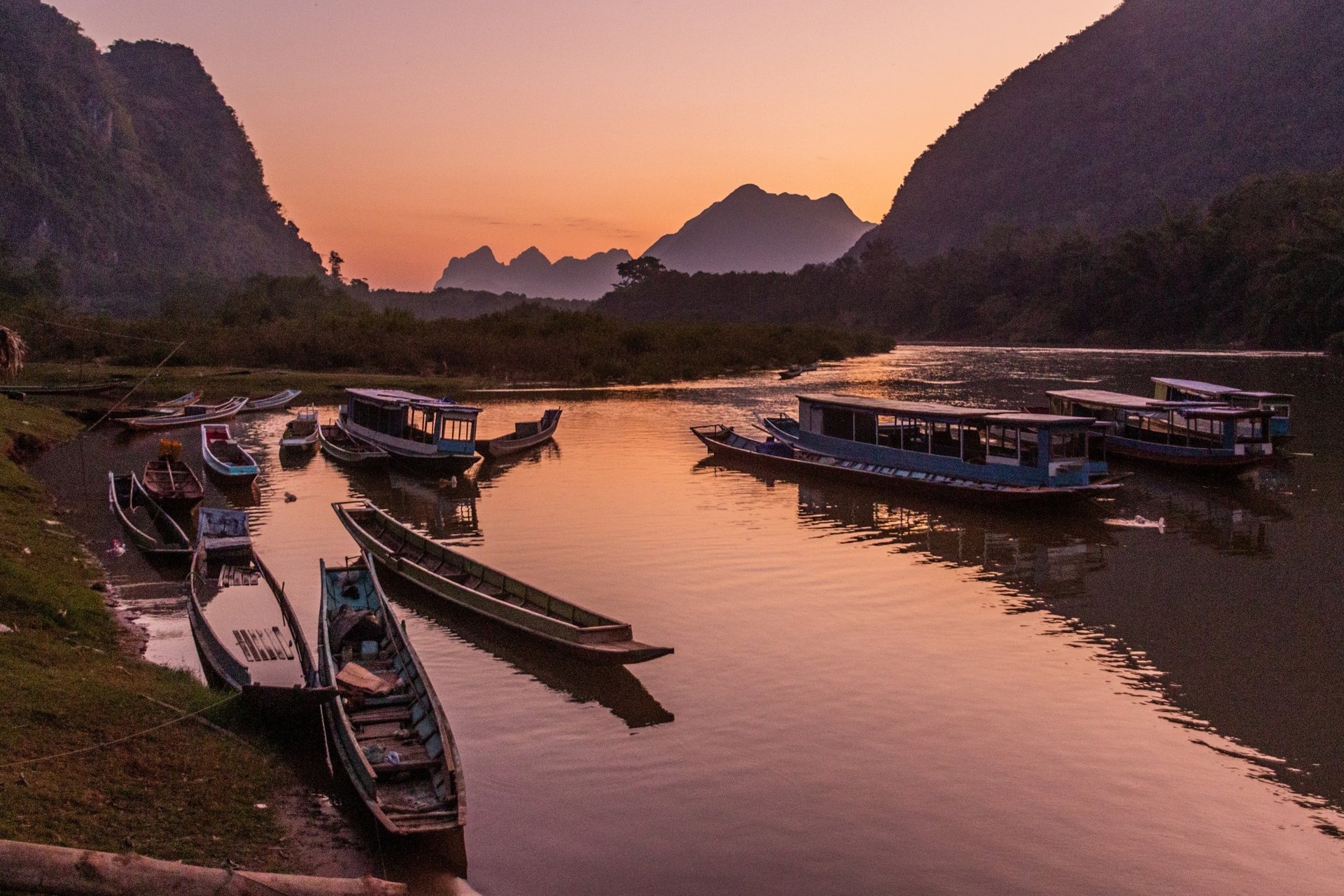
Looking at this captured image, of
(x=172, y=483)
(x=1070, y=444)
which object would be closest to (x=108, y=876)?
(x=172, y=483)

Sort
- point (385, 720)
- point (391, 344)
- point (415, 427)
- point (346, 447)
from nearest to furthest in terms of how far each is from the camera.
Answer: point (385, 720) → point (415, 427) → point (346, 447) → point (391, 344)

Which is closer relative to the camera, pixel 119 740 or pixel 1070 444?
pixel 119 740

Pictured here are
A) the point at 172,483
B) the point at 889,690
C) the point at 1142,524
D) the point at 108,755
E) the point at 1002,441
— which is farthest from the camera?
the point at 1002,441

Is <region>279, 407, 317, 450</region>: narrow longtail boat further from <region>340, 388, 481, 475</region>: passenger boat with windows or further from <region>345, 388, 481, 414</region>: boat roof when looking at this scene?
<region>345, 388, 481, 414</region>: boat roof

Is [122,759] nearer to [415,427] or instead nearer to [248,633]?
[248,633]

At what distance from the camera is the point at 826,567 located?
23.5 meters

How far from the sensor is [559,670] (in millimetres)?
16922

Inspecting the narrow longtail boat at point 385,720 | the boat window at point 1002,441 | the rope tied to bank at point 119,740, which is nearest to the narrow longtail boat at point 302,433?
the boat window at point 1002,441

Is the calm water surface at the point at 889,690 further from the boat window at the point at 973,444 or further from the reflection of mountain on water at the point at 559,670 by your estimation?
the boat window at the point at 973,444

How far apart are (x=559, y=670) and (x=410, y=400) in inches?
909

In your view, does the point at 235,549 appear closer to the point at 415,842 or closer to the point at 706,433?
the point at 415,842

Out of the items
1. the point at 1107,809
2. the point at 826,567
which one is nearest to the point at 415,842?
the point at 1107,809

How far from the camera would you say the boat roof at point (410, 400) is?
36.1m

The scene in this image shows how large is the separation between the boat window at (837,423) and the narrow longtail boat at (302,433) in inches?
746
